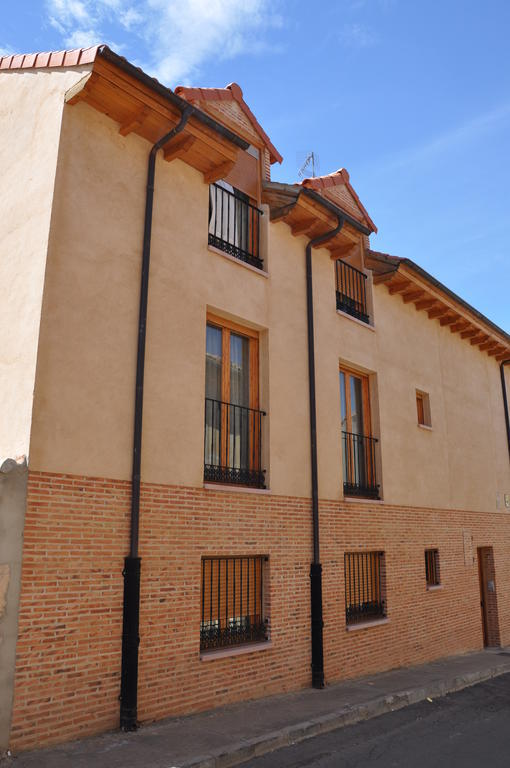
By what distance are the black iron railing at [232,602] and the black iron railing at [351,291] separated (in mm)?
4892

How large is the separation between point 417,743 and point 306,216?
7.23 meters

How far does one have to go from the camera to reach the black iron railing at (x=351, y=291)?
10867 millimetres

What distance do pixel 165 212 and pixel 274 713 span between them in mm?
6095

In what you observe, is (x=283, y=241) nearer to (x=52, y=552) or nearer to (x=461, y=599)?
(x=52, y=552)

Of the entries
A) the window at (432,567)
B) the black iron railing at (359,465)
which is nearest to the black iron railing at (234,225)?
the black iron railing at (359,465)

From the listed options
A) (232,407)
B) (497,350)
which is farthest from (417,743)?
(497,350)

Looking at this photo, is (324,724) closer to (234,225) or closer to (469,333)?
(234,225)

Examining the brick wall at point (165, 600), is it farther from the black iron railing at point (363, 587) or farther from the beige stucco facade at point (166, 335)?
the beige stucco facade at point (166, 335)

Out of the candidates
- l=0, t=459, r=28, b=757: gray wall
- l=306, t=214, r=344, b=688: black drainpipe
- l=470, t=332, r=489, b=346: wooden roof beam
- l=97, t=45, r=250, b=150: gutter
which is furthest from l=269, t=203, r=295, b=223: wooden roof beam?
l=470, t=332, r=489, b=346: wooden roof beam

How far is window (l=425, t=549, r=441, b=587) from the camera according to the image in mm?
11845

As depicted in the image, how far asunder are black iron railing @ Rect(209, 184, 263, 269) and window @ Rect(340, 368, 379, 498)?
2.80 m

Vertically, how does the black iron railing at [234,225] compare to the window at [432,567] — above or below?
above

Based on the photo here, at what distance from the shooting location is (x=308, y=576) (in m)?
8.58

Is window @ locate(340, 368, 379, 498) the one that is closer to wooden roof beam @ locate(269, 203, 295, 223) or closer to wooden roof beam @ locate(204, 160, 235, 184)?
wooden roof beam @ locate(269, 203, 295, 223)
